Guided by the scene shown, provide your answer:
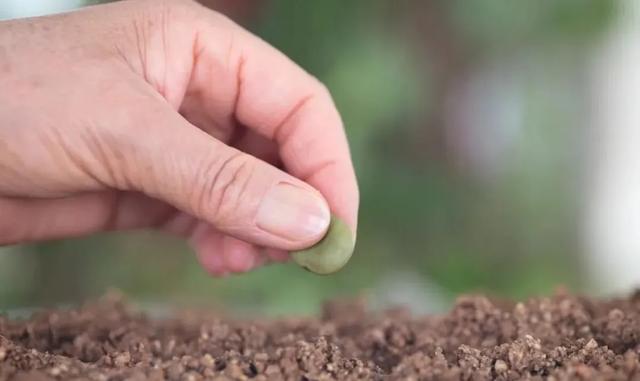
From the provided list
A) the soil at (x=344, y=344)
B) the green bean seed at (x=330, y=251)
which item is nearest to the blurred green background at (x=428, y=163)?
the soil at (x=344, y=344)

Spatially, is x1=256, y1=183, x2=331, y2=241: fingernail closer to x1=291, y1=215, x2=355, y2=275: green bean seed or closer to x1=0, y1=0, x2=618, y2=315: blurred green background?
x1=291, y1=215, x2=355, y2=275: green bean seed

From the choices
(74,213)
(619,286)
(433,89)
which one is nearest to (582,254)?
(619,286)

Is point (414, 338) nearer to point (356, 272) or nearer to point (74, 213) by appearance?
point (74, 213)

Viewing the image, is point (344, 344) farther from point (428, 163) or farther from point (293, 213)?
point (428, 163)

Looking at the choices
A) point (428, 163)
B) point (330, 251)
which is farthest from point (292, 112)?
point (428, 163)

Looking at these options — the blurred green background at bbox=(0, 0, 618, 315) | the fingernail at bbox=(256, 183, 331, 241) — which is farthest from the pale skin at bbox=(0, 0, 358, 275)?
the blurred green background at bbox=(0, 0, 618, 315)

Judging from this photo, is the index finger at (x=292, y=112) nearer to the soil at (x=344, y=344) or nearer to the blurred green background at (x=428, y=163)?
the soil at (x=344, y=344)
